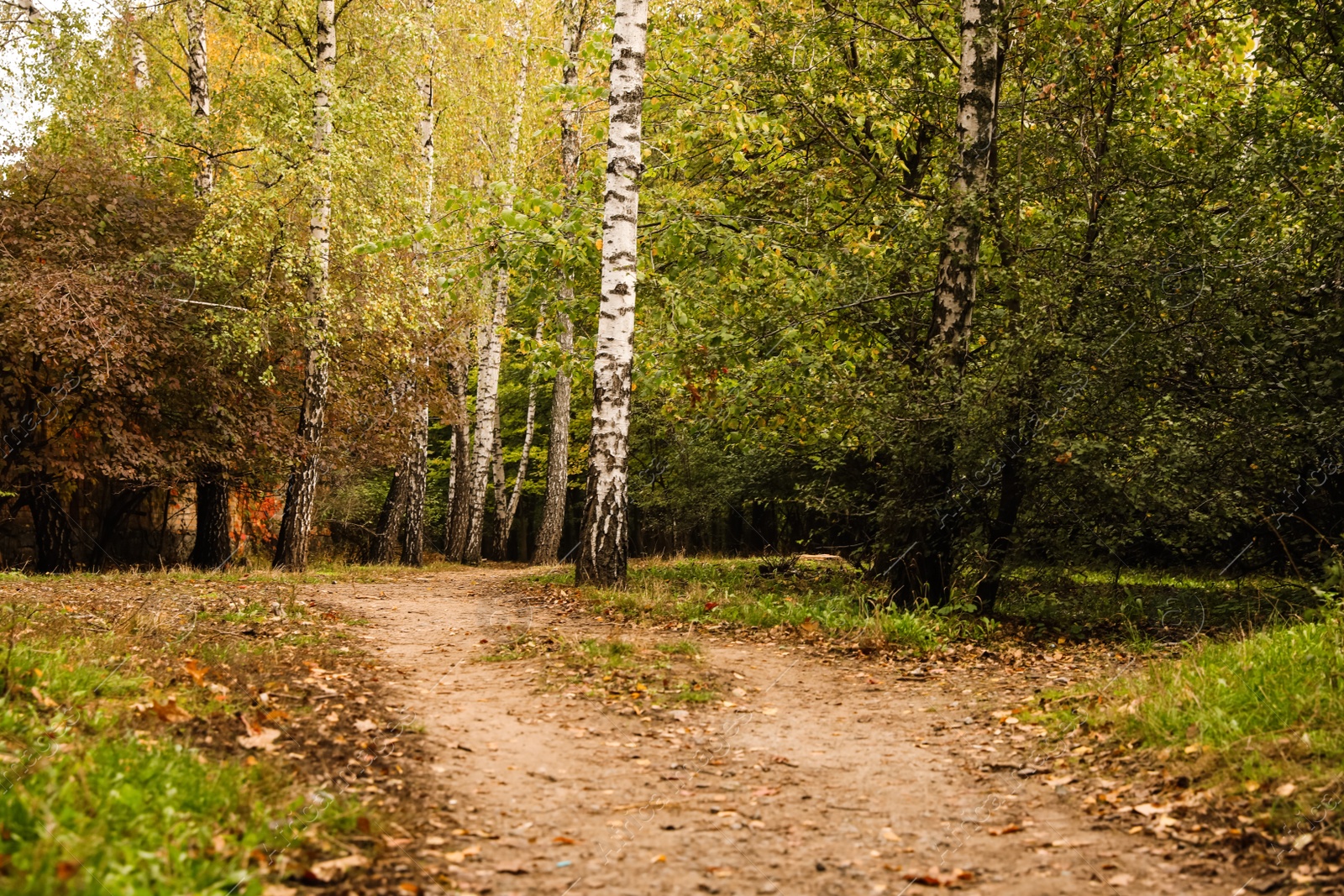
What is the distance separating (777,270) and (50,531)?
14.4m

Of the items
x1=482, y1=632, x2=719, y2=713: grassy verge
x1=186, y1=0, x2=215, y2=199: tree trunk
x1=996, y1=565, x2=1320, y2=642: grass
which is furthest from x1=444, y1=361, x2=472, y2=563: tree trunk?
x1=996, y1=565, x2=1320, y2=642: grass

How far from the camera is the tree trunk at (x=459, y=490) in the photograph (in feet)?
73.3

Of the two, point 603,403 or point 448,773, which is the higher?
point 603,403

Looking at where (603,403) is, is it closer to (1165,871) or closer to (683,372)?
(683,372)

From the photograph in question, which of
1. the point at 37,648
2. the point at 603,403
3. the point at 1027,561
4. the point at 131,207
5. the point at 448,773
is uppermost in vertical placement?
the point at 131,207

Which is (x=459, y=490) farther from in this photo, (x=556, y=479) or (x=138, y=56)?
(x=138, y=56)

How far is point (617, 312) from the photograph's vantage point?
11.0 meters

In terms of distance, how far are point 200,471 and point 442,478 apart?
1964 centimetres

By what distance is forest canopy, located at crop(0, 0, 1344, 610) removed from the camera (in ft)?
30.1

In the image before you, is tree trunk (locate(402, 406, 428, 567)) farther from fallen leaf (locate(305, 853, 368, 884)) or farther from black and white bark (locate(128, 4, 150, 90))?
fallen leaf (locate(305, 853, 368, 884))

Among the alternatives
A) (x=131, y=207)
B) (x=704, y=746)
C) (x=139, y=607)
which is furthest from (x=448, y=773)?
(x=131, y=207)

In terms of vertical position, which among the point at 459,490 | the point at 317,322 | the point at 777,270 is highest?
the point at 777,270

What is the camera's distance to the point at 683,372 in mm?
11992

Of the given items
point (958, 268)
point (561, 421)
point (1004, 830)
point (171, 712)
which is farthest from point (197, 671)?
point (561, 421)
